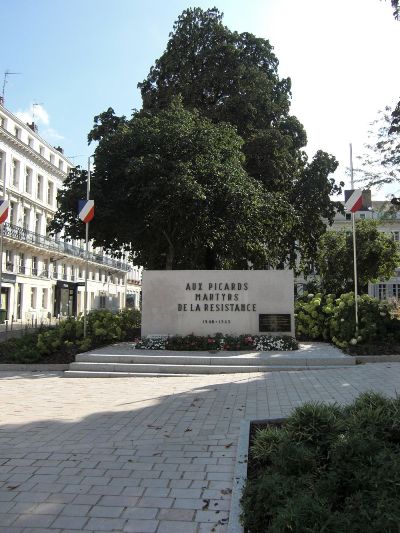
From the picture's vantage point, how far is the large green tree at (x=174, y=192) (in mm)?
16844

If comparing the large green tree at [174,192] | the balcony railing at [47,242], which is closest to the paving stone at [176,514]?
the large green tree at [174,192]

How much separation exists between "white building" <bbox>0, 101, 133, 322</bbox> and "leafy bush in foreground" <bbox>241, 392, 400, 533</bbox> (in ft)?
125

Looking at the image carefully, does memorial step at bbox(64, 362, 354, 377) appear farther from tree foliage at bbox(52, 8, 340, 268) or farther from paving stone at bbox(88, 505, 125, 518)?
paving stone at bbox(88, 505, 125, 518)

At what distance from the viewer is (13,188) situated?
46688 millimetres

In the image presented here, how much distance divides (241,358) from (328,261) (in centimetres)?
2831

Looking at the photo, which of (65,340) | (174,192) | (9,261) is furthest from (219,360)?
(9,261)

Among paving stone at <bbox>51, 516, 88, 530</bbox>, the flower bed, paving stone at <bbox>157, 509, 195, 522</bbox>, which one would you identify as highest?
the flower bed

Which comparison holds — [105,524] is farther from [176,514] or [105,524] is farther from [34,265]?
[34,265]

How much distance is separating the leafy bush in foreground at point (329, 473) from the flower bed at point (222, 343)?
8.25 metres

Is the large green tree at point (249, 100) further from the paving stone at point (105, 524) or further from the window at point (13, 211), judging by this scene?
the window at point (13, 211)

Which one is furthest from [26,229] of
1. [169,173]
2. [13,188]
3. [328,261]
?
[169,173]

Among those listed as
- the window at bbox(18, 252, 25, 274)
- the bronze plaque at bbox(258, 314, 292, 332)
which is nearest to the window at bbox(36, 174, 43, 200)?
the window at bbox(18, 252, 25, 274)

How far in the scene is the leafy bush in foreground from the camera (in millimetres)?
2992

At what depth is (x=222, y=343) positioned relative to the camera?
44.1ft
